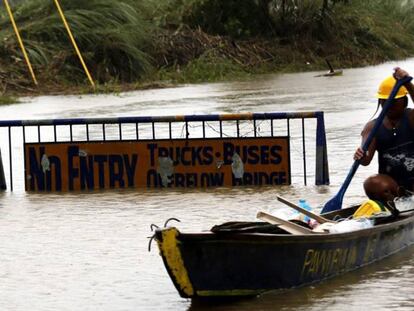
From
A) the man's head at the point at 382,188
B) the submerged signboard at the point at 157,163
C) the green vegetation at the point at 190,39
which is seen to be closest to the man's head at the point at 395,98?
the man's head at the point at 382,188

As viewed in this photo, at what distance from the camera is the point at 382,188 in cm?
977

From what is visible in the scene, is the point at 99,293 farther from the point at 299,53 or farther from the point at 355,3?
the point at 355,3

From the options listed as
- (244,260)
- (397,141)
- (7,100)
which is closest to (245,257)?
(244,260)

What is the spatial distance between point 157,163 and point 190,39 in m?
30.8

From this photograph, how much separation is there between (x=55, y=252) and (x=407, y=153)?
120 inches

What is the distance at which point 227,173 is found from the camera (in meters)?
14.0

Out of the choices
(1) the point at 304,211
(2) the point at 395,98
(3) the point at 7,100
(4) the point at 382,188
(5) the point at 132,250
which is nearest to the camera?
(1) the point at 304,211

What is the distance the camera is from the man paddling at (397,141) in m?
10.0

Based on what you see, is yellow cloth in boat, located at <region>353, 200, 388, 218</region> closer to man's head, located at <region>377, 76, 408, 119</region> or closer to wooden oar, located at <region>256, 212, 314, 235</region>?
man's head, located at <region>377, 76, 408, 119</region>

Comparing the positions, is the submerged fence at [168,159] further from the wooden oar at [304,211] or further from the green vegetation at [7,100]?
the green vegetation at [7,100]

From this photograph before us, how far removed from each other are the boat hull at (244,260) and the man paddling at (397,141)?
4.82 ft

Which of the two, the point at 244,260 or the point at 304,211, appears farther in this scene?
the point at 304,211

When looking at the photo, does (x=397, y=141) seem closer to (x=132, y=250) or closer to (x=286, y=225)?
(x=286, y=225)

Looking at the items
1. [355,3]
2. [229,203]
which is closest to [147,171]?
[229,203]
